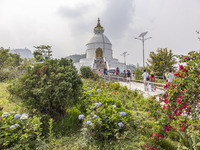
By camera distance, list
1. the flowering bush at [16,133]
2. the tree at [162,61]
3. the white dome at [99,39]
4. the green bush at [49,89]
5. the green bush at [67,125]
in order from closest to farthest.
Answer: the flowering bush at [16,133]
the green bush at [67,125]
the green bush at [49,89]
the tree at [162,61]
the white dome at [99,39]

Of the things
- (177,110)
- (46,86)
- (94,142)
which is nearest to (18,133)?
(46,86)

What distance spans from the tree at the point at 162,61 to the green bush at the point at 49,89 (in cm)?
1704

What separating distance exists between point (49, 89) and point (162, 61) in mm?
17885

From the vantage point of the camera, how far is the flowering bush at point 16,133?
9.51ft

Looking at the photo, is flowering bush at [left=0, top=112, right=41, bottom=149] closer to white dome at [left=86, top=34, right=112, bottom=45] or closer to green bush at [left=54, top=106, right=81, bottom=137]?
green bush at [left=54, top=106, right=81, bottom=137]

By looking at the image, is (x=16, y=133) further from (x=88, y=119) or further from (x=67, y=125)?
(x=88, y=119)

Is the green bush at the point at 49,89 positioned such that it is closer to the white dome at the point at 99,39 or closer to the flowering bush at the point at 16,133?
the flowering bush at the point at 16,133

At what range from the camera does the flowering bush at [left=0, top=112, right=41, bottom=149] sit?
2.90 m

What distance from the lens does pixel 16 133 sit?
9.95 ft

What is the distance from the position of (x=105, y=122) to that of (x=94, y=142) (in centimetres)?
55

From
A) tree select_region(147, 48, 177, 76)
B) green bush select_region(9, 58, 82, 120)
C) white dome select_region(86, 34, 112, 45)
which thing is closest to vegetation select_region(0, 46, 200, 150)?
green bush select_region(9, 58, 82, 120)

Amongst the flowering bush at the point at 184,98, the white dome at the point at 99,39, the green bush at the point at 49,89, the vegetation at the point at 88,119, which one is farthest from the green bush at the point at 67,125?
the white dome at the point at 99,39

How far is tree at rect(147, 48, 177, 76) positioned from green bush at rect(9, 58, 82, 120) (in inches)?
671

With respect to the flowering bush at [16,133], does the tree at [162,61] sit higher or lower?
higher
